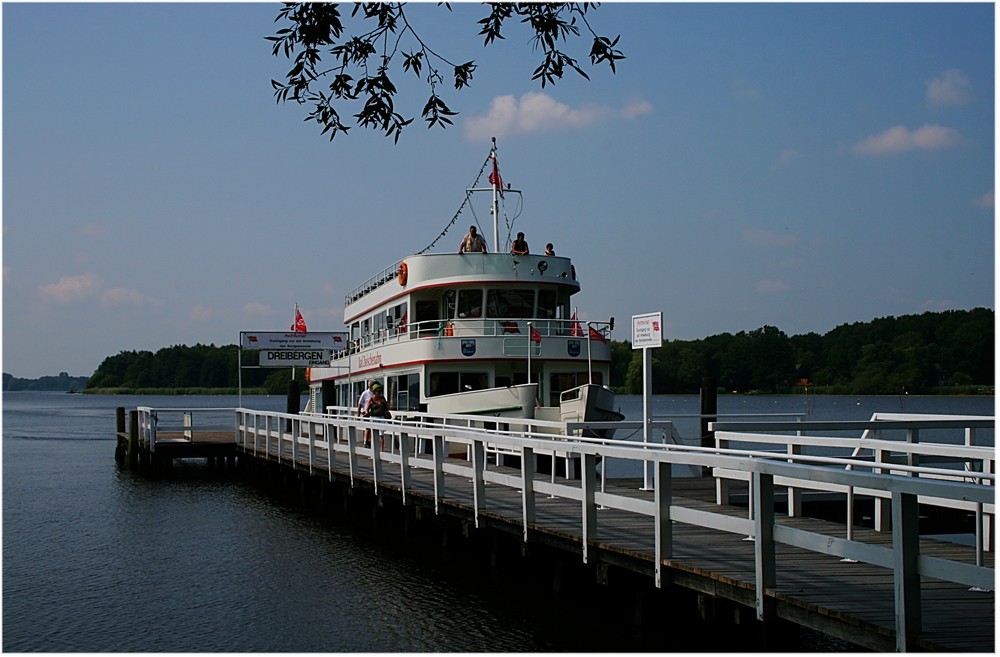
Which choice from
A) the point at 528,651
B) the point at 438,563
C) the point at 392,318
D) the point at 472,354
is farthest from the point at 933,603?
the point at 392,318

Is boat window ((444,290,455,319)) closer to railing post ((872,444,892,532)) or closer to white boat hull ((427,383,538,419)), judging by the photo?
white boat hull ((427,383,538,419))

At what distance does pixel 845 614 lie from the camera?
6785mm

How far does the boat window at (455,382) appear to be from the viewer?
24500mm

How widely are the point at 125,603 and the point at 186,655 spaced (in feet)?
10.0

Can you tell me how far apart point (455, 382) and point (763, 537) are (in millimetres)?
17474

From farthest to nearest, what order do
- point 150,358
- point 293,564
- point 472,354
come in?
1. point 150,358
2. point 472,354
3. point 293,564

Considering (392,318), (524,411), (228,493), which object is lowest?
(228,493)

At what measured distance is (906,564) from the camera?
6129 mm

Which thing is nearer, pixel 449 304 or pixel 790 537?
pixel 790 537

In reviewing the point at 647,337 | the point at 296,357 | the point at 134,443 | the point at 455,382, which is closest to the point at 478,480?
the point at 647,337

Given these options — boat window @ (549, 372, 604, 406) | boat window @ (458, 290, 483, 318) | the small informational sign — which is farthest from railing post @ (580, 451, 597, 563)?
the small informational sign

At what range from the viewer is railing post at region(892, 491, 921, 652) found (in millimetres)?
6116

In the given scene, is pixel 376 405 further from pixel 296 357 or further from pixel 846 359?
pixel 846 359

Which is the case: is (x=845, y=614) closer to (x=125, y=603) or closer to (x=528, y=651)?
(x=528, y=651)
